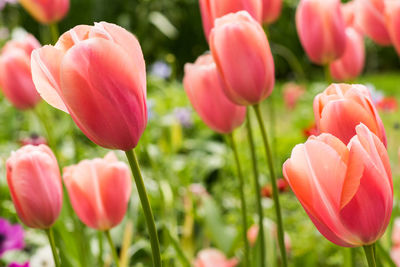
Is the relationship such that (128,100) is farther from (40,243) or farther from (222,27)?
(40,243)

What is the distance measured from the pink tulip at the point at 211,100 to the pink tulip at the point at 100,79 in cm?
39

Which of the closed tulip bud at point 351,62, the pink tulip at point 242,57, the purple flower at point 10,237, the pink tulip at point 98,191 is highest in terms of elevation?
the pink tulip at point 242,57

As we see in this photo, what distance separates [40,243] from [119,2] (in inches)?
153

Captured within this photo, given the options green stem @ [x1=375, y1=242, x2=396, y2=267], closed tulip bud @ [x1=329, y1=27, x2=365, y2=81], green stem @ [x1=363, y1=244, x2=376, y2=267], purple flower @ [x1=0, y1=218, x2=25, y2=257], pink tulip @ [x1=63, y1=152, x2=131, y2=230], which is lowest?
purple flower @ [x1=0, y1=218, x2=25, y2=257]

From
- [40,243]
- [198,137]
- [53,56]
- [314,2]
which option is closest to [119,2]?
[198,137]

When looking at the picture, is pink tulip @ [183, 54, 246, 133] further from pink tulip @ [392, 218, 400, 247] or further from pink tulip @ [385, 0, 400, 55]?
pink tulip @ [392, 218, 400, 247]

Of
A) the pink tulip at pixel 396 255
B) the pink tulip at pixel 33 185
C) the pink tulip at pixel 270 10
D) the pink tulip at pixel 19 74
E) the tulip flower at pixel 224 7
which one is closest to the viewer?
the pink tulip at pixel 33 185

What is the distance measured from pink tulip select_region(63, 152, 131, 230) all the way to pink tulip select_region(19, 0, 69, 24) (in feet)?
1.86

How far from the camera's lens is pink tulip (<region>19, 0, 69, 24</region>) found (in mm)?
1343

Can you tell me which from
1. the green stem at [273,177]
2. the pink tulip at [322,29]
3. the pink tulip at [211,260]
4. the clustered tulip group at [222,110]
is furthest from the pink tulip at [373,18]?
the pink tulip at [211,260]

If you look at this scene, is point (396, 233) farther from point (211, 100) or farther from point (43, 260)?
point (43, 260)

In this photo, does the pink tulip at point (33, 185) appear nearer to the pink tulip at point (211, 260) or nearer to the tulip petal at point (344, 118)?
the tulip petal at point (344, 118)

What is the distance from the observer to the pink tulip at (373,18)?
1165 mm

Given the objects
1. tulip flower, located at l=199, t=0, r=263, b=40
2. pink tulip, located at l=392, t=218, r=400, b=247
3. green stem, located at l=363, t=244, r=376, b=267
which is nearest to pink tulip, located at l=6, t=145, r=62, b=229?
tulip flower, located at l=199, t=0, r=263, b=40
